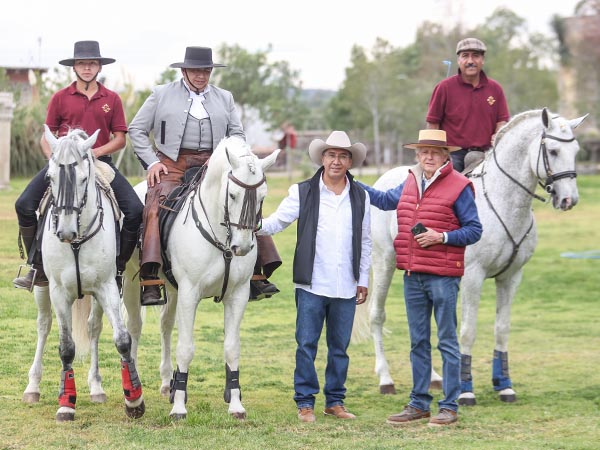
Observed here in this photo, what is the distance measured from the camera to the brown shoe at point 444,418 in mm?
7484

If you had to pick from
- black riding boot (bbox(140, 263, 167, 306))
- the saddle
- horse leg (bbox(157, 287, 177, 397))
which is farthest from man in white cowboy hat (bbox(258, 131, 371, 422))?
horse leg (bbox(157, 287, 177, 397))

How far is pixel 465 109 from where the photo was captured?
9.40 m

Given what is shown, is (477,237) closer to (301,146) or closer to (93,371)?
(93,371)

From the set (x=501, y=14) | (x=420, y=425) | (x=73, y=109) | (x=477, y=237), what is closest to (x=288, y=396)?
(x=420, y=425)

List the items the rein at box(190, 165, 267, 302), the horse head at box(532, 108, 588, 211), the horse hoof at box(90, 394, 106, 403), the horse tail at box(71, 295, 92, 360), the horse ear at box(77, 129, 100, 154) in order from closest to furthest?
1. the horse ear at box(77, 129, 100, 154)
2. the rein at box(190, 165, 267, 302)
3. the horse hoof at box(90, 394, 106, 403)
4. the horse head at box(532, 108, 588, 211)
5. the horse tail at box(71, 295, 92, 360)

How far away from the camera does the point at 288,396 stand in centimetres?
877

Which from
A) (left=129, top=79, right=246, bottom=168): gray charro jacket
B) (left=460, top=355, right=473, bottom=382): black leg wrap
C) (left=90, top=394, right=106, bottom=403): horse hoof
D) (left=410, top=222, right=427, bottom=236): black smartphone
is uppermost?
(left=129, top=79, right=246, bottom=168): gray charro jacket

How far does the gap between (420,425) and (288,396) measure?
1.57m

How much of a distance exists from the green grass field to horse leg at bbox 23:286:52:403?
0.13m

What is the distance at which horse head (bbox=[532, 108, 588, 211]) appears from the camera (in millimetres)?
8383

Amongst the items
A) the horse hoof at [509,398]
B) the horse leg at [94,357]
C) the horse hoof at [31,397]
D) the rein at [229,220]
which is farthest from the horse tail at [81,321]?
the horse hoof at [509,398]

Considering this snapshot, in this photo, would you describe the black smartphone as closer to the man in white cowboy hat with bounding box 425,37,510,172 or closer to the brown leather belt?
the brown leather belt

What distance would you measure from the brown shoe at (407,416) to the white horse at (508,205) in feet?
3.16

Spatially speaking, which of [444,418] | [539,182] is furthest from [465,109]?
[444,418]
